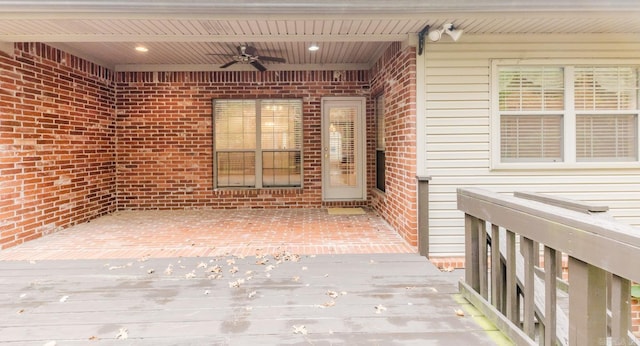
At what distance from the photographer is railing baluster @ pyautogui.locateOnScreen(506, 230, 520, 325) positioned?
7.33 ft

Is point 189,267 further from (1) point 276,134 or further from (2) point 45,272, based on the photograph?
(1) point 276,134

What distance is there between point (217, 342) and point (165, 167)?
545cm

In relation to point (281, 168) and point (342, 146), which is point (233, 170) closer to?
point (281, 168)

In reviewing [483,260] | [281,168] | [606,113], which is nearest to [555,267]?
[483,260]

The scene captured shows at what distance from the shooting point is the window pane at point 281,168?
23.6 feet

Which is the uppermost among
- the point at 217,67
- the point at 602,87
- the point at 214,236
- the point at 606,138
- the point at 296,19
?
the point at 217,67

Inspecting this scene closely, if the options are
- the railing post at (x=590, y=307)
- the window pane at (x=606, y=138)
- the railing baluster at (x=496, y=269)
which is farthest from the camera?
the window pane at (x=606, y=138)

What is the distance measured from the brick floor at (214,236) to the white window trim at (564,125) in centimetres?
158

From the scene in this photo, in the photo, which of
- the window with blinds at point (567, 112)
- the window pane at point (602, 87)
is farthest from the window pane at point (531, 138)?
the window pane at point (602, 87)

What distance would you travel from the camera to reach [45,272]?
136 inches

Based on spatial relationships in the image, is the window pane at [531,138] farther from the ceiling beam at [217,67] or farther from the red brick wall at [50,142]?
the red brick wall at [50,142]

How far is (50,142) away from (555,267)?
598 centimetres

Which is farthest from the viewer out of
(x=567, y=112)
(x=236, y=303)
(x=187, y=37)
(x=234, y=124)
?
(x=234, y=124)

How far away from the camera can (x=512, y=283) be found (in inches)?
88.0
